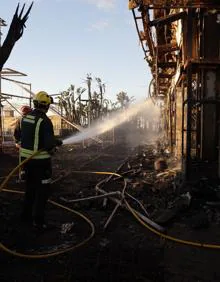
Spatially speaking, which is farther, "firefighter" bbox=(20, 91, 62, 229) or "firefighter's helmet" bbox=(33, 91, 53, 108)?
"firefighter's helmet" bbox=(33, 91, 53, 108)

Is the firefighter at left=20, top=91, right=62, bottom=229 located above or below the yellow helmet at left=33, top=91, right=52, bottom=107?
below

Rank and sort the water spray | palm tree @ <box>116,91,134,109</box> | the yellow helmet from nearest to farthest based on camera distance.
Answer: the yellow helmet → the water spray → palm tree @ <box>116,91,134,109</box>

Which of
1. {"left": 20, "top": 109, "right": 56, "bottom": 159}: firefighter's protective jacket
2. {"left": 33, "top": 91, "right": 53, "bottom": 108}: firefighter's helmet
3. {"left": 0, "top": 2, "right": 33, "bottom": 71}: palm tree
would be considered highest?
{"left": 0, "top": 2, "right": 33, "bottom": 71}: palm tree

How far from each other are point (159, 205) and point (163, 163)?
192 inches

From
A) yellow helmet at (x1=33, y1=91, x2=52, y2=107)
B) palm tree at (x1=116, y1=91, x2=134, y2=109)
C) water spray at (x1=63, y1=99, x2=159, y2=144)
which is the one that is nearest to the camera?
yellow helmet at (x1=33, y1=91, x2=52, y2=107)

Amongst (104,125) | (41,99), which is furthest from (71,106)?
(41,99)

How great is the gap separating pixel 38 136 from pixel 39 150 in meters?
0.24

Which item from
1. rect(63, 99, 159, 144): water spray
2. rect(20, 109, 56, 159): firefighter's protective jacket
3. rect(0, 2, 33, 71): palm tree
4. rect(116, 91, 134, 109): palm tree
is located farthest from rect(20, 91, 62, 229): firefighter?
rect(116, 91, 134, 109): palm tree

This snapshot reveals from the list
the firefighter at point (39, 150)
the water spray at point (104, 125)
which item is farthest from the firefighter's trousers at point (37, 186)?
the water spray at point (104, 125)

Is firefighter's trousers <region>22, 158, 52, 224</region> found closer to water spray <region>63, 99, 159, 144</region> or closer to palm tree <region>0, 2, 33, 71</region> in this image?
palm tree <region>0, 2, 33, 71</region>

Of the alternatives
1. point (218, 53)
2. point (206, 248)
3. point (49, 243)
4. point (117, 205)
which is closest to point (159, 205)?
point (117, 205)

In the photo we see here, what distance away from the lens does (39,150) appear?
18.1 feet

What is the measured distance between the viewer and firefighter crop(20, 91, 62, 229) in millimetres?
5570

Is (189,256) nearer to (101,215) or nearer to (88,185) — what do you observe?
(101,215)
